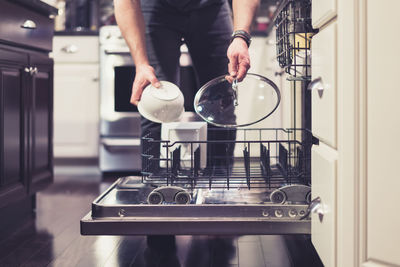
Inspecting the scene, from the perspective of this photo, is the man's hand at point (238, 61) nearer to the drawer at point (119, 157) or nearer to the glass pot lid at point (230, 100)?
the glass pot lid at point (230, 100)

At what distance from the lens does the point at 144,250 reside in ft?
4.94

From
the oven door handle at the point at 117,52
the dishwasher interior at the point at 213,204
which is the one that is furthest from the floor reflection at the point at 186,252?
the oven door handle at the point at 117,52

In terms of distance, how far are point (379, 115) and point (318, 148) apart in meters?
0.26

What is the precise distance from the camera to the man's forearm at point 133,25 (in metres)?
1.48

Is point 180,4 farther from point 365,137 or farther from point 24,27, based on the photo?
point 365,137

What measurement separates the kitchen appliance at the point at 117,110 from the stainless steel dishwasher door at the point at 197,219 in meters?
1.75

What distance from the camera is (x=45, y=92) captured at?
2115mm

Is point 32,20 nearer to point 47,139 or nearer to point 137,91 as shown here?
point 47,139

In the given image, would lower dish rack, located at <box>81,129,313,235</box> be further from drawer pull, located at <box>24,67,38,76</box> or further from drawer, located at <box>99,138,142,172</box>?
drawer, located at <box>99,138,142,172</box>

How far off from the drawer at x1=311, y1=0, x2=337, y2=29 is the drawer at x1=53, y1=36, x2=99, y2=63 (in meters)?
2.30

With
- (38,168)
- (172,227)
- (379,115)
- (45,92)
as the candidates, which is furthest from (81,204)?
(379,115)

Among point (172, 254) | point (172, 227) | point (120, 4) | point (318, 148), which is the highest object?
point (120, 4)

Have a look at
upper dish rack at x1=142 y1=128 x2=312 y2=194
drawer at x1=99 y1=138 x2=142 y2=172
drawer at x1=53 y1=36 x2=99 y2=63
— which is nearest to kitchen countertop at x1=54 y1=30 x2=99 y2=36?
drawer at x1=53 y1=36 x2=99 y2=63

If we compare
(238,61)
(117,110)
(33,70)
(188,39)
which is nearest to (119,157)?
(117,110)
